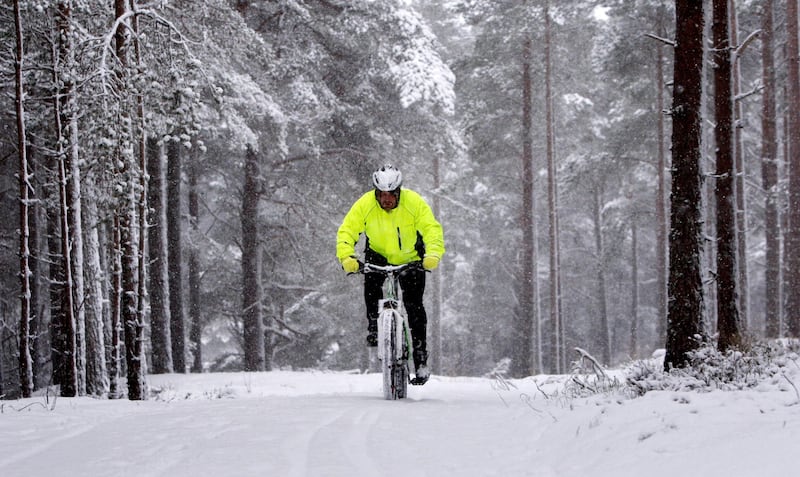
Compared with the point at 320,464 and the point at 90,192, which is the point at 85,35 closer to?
the point at 90,192

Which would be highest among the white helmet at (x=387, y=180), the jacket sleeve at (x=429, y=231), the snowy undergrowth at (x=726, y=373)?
the white helmet at (x=387, y=180)

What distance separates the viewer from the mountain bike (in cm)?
754

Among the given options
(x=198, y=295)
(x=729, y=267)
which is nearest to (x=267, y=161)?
(x=198, y=295)

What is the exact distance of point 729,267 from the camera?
9336 millimetres

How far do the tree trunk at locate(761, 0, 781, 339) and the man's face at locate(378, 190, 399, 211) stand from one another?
15.8 m

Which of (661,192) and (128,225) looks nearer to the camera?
(128,225)

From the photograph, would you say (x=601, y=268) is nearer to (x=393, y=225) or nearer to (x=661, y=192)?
(x=661, y=192)

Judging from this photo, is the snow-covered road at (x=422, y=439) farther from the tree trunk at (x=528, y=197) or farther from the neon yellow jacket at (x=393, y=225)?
the tree trunk at (x=528, y=197)

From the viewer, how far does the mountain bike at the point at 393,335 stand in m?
7.54

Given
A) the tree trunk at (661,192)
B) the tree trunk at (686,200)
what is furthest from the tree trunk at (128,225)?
the tree trunk at (661,192)

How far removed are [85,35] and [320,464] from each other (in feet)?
26.3

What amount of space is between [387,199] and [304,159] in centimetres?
1213

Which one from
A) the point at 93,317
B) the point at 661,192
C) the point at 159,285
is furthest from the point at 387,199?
the point at 661,192

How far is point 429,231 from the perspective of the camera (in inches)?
301
